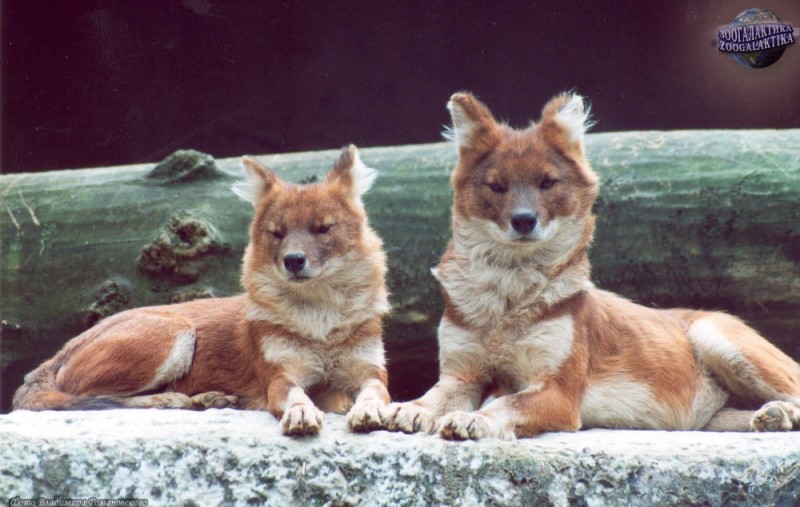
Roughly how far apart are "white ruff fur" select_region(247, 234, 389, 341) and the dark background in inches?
74.6

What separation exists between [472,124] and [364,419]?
6.50ft

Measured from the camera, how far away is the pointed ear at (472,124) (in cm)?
598

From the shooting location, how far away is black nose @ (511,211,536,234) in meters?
5.58

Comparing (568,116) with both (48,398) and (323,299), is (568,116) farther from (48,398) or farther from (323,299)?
(48,398)

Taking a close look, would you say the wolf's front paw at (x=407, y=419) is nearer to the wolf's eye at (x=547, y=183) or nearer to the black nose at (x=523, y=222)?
the black nose at (x=523, y=222)

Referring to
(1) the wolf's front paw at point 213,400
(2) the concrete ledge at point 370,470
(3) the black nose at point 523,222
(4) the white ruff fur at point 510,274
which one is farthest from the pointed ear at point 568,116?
(1) the wolf's front paw at point 213,400

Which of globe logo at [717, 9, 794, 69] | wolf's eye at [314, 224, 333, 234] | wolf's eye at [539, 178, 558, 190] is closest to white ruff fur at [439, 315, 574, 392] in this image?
wolf's eye at [539, 178, 558, 190]

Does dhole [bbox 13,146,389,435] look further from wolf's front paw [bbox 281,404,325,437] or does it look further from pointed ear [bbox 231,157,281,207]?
wolf's front paw [bbox 281,404,325,437]

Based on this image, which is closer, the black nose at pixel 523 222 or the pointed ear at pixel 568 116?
the black nose at pixel 523 222

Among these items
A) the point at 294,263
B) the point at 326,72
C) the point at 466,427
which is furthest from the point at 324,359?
the point at 326,72

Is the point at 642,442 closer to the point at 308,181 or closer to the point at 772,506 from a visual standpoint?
the point at 772,506

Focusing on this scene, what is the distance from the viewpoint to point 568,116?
19.6ft

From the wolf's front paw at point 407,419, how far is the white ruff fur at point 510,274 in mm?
805

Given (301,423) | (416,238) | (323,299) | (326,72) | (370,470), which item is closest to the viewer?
(370,470)
